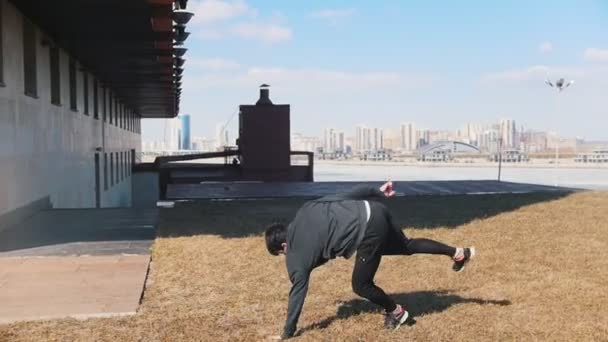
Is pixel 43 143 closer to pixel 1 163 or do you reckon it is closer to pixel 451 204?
pixel 1 163

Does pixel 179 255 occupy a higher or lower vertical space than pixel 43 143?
lower

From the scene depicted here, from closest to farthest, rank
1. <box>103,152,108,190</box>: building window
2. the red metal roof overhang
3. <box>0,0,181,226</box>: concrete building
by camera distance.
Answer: the red metal roof overhang → <box>0,0,181,226</box>: concrete building → <box>103,152,108,190</box>: building window

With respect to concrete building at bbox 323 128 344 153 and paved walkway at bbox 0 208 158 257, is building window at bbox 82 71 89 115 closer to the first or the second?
paved walkway at bbox 0 208 158 257

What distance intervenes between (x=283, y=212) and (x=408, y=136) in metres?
152

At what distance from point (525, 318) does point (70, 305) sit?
431cm

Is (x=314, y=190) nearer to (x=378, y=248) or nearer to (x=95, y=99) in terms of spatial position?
(x=95, y=99)

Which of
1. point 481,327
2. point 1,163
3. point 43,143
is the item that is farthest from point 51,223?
point 481,327

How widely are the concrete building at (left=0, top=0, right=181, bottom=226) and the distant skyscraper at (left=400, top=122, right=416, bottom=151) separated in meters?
141

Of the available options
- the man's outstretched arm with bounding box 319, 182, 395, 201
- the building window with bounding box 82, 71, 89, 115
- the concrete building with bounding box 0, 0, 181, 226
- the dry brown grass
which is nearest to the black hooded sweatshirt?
the man's outstretched arm with bounding box 319, 182, 395, 201

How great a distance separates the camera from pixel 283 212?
539 inches

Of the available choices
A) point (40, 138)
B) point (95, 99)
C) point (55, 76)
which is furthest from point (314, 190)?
point (95, 99)

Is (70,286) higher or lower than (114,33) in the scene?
lower

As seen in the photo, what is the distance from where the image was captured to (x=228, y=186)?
21.1 m

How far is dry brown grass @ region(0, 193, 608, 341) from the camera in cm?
514
